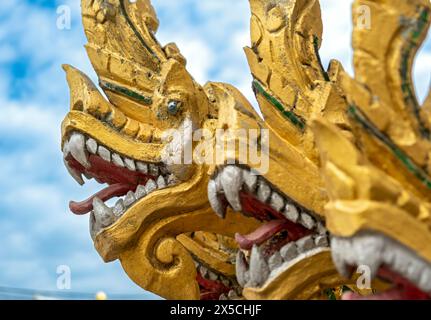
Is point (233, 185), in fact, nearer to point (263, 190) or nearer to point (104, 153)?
point (263, 190)

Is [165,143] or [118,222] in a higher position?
[165,143]

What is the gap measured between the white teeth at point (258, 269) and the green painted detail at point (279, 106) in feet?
1.64

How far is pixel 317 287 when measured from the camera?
2.83 meters

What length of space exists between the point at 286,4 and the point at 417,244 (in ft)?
5.17

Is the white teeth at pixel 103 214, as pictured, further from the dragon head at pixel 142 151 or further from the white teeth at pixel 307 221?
the white teeth at pixel 307 221

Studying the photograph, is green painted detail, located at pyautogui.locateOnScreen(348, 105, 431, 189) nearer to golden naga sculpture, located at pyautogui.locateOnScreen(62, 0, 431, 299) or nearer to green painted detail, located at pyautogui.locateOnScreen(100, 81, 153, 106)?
golden naga sculpture, located at pyautogui.locateOnScreen(62, 0, 431, 299)

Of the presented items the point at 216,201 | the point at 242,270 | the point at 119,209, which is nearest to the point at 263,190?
the point at 216,201

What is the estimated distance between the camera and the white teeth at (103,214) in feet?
11.5

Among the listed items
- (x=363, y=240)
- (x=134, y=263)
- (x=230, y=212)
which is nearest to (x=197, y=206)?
(x=230, y=212)

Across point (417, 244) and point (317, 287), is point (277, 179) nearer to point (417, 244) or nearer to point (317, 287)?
point (317, 287)

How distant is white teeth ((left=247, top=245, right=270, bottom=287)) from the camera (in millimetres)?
2777

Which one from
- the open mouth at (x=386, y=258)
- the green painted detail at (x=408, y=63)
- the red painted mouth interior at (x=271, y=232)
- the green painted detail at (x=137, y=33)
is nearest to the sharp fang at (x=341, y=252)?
the open mouth at (x=386, y=258)

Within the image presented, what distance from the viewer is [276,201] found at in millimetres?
2717

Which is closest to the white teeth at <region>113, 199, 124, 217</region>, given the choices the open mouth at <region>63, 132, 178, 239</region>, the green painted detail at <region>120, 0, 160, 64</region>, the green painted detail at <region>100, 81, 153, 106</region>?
the open mouth at <region>63, 132, 178, 239</region>
